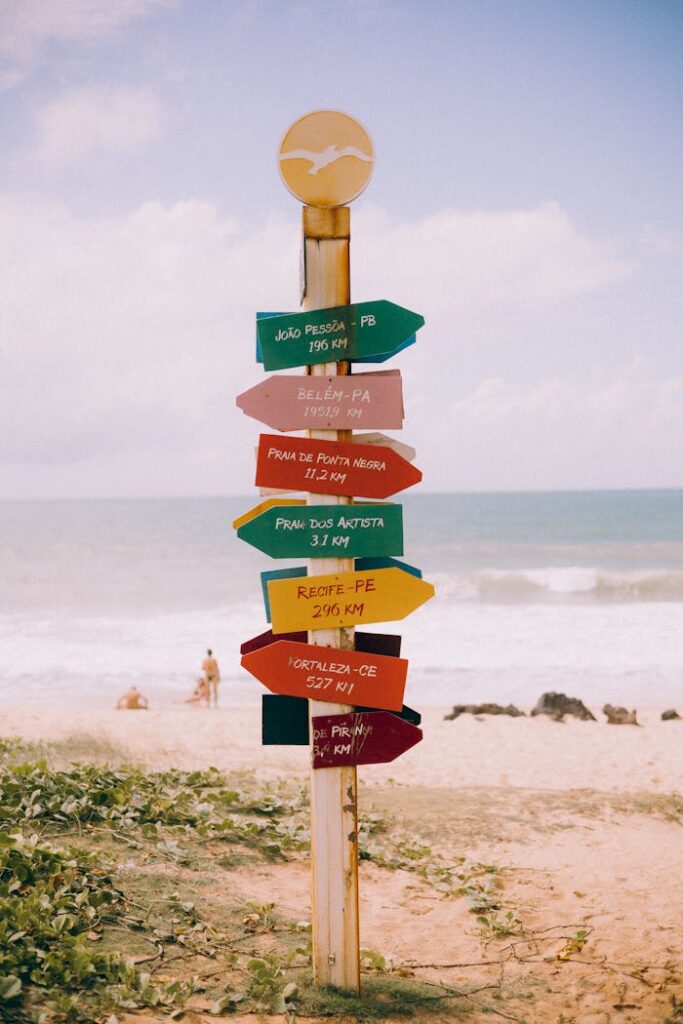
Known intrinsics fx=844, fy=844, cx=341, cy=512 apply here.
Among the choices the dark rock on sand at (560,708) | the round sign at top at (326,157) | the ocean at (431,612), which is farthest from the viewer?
the ocean at (431,612)

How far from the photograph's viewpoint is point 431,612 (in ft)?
88.8

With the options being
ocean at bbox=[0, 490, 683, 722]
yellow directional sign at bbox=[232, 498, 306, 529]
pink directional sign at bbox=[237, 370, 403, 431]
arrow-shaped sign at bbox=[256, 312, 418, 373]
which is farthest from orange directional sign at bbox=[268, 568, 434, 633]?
ocean at bbox=[0, 490, 683, 722]

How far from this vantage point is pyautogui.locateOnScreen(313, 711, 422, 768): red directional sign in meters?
3.59

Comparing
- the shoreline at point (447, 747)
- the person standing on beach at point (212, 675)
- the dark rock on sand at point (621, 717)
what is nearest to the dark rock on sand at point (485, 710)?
the shoreline at point (447, 747)

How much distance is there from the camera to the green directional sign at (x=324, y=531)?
3.61 meters

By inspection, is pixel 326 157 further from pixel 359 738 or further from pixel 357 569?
pixel 359 738

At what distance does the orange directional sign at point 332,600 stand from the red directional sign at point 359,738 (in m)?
0.41

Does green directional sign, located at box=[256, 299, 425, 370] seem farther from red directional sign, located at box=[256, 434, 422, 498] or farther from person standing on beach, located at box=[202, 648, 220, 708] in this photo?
person standing on beach, located at box=[202, 648, 220, 708]

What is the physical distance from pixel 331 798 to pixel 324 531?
1.14 meters

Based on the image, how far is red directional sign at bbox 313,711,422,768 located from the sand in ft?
4.13

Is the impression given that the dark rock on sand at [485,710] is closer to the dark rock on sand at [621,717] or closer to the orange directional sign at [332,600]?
the dark rock on sand at [621,717]

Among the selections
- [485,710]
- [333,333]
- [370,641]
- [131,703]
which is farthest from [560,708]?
[333,333]

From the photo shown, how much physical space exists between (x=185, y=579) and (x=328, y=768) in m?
37.9

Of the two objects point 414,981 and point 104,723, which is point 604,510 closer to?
point 104,723
